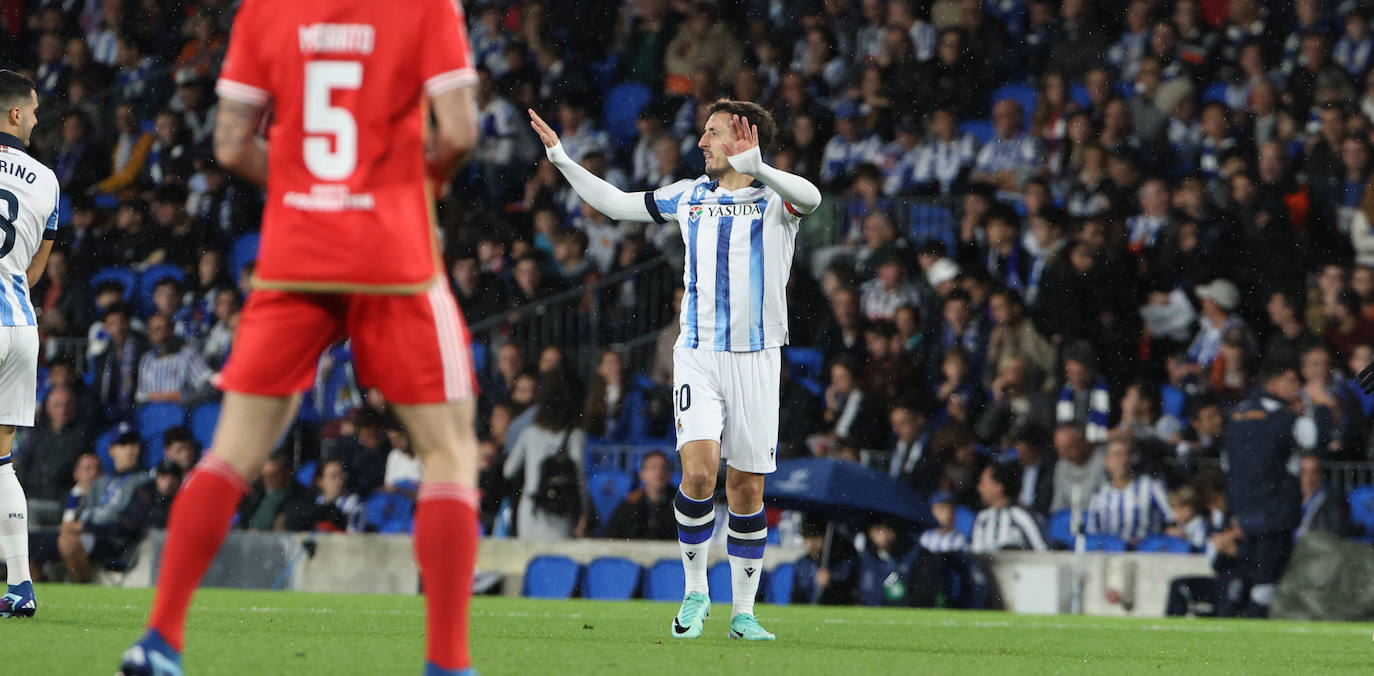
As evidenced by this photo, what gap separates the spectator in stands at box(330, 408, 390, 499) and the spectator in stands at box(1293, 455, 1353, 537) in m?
7.66

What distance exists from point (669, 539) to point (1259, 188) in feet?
19.4

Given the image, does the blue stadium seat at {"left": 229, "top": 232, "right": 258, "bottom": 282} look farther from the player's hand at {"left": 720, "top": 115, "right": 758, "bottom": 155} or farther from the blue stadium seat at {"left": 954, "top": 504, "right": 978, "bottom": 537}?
the player's hand at {"left": 720, "top": 115, "right": 758, "bottom": 155}

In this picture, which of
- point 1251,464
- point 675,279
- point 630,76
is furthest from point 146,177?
point 1251,464

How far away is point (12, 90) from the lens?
26.0 ft

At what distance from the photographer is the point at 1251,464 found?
12.7 metres

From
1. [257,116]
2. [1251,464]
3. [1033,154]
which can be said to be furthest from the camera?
[1033,154]

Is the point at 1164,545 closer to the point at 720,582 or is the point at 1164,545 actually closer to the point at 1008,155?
the point at 720,582

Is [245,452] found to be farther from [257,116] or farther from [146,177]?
[146,177]

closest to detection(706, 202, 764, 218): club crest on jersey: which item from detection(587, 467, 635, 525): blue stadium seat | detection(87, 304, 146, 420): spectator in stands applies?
detection(587, 467, 635, 525): blue stadium seat

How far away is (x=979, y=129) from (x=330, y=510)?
292 inches

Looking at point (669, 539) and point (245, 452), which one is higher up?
point (245, 452)

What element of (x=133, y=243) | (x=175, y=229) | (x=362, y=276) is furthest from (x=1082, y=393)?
(x=133, y=243)

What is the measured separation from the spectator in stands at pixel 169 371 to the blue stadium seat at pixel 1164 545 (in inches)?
A: 357

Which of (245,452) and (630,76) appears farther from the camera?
(630,76)
